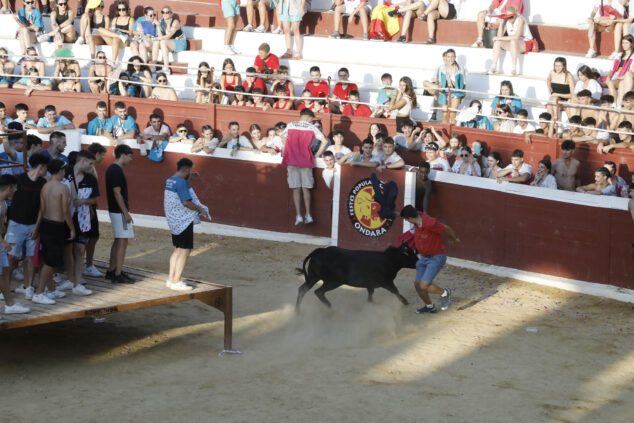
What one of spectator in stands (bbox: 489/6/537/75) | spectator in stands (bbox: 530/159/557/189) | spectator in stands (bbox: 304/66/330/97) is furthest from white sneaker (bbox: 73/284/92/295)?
spectator in stands (bbox: 489/6/537/75)

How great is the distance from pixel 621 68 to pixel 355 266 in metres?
6.78

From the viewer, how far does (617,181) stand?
41.7ft

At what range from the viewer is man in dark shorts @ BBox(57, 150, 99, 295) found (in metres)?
9.64

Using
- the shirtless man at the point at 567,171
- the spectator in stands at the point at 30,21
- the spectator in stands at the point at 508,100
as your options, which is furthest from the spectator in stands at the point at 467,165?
the spectator in stands at the point at 30,21

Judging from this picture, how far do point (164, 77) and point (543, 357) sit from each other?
32.5 feet

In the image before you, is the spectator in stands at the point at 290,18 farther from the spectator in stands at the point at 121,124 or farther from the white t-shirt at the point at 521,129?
the white t-shirt at the point at 521,129

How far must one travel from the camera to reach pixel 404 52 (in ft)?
60.1

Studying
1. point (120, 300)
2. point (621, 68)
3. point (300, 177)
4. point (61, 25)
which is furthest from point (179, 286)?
point (61, 25)

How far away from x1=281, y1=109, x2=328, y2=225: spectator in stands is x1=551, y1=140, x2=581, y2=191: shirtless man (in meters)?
3.63

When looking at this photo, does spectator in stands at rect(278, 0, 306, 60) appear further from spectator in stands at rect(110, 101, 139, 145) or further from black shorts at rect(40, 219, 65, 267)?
black shorts at rect(40, 219, 65, 267)

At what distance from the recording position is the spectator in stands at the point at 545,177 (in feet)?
42.6

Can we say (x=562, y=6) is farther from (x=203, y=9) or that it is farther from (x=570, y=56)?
(x=203, y=9)

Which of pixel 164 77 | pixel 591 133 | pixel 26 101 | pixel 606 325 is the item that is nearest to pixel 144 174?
pixel 164 77

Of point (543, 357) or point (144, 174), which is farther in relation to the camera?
point (144, 174)
